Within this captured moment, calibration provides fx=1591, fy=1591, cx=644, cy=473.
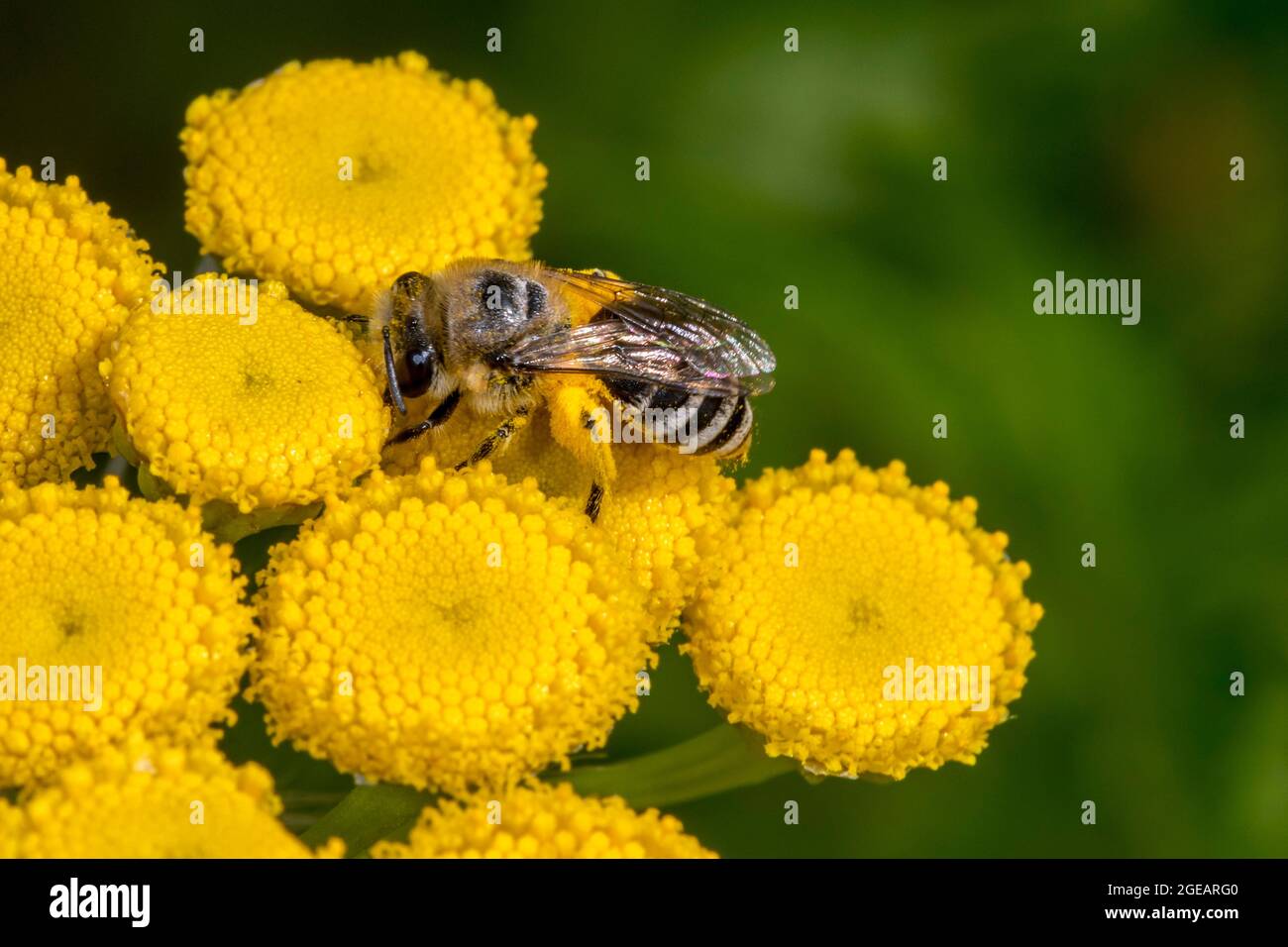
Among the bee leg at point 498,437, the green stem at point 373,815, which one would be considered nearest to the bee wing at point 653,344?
the bee leg at point 498,437

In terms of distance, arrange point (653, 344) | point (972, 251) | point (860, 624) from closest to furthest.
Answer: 1. point (860, 624)
2. point (653, 344)
3. point (972, 251)

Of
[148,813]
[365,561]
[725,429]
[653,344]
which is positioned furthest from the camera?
[653,344]

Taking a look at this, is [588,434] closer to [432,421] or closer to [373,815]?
[432,421]

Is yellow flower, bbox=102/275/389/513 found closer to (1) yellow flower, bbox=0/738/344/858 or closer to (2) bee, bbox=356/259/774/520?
(2) bee, bbox=356/259/774/520

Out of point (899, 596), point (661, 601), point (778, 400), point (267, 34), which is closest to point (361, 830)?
point (661, 601)

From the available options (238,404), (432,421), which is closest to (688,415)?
(432,421)

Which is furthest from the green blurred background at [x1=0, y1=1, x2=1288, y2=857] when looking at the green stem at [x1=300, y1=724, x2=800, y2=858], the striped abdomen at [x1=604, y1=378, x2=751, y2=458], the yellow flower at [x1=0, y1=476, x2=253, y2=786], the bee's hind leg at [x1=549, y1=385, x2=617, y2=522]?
the yellow flower at [x1=0, y1=476, x2=253, y2=786]
